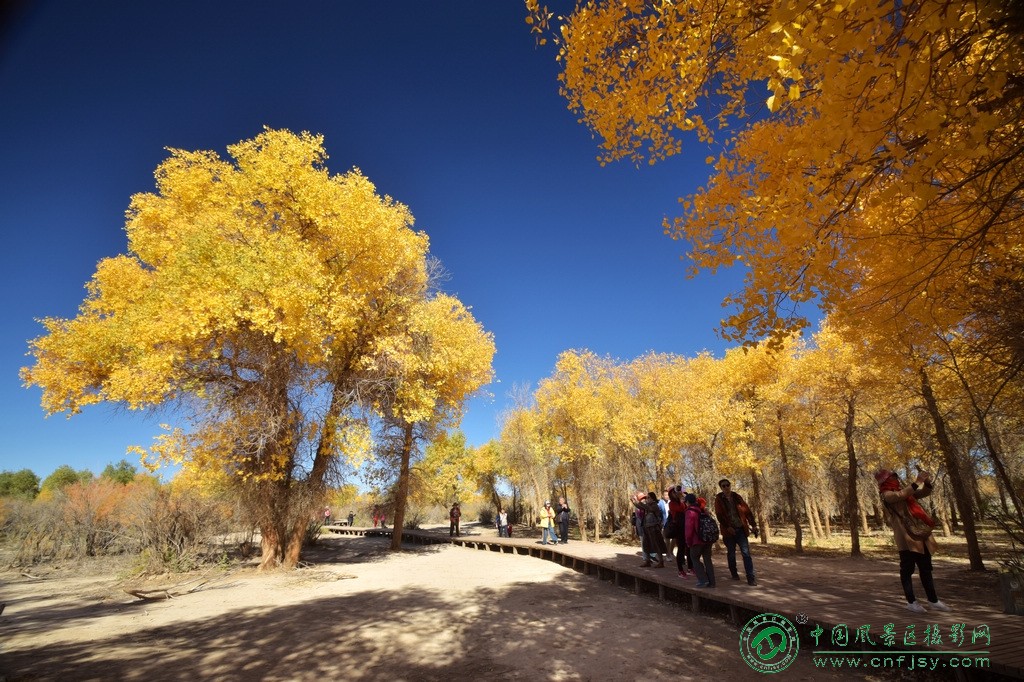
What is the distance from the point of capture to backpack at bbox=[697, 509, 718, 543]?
22.9 feet

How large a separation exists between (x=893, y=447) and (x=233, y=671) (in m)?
17.2

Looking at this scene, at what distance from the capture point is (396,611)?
24.7 ft

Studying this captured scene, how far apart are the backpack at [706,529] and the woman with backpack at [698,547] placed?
2 centimetres

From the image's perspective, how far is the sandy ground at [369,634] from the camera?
15.5ft

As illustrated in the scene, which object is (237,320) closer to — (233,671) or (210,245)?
(210,245)

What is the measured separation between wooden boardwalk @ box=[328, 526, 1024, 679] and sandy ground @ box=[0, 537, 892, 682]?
40 cm

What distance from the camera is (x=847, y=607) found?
5.29 meters

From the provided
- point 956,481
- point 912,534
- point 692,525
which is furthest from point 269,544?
point 956,481

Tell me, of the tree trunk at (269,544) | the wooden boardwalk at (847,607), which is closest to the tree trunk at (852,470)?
the wooden boardwalk at (847,607)

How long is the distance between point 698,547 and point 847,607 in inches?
83.0

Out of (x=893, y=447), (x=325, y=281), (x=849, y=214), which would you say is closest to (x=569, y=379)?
(x=893, y=447)

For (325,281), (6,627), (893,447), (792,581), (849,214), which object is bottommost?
(6,627)

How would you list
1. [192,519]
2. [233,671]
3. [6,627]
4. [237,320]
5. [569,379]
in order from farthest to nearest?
[569,379] < [192,519] < [237,320] < [6,627] < [233,671]

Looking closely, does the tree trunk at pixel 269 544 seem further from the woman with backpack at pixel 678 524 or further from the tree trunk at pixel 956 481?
the tree trunk at pixel 956 481
